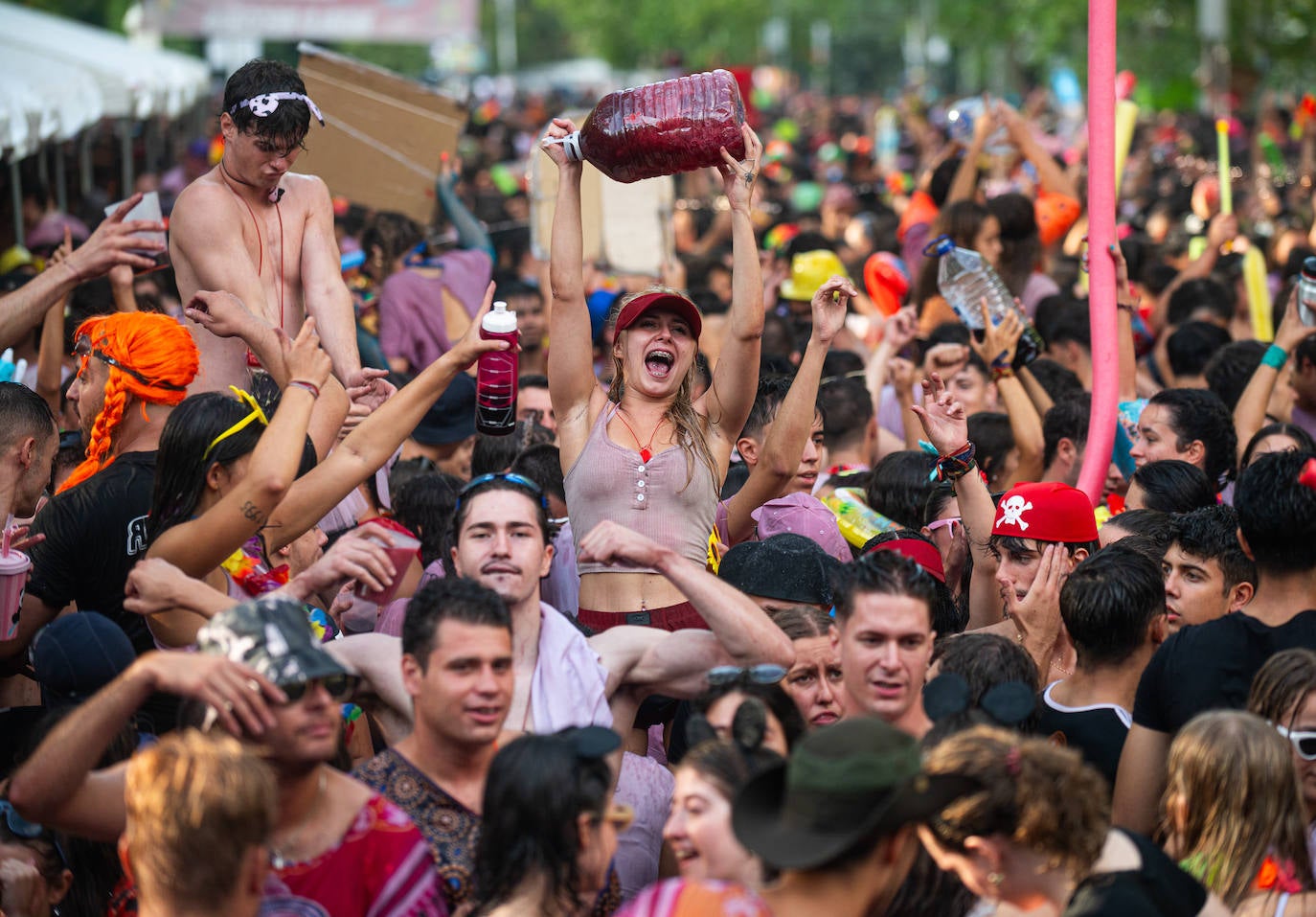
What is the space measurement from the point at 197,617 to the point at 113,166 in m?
13.0

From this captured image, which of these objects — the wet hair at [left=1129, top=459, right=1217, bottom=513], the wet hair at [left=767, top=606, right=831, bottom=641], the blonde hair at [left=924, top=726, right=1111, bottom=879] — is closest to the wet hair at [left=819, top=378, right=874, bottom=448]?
the wet hair at [left=1129, top=459, right=1217, bottom=513]

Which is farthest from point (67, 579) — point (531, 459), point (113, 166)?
point (113, 166)

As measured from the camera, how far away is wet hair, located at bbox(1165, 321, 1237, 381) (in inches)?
348

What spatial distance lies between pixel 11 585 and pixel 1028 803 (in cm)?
275

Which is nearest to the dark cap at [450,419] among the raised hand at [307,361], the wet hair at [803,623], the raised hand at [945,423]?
the raised hand at [945,423]

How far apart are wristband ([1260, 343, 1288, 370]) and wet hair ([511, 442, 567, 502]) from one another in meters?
3.21

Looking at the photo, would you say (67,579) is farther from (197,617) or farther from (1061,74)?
(1061,74)

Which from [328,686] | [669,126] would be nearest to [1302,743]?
[328,686]

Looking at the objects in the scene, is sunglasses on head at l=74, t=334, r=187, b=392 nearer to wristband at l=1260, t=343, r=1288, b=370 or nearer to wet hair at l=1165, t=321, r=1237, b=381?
wristband at l=1260, t=343, r=1288, b=370

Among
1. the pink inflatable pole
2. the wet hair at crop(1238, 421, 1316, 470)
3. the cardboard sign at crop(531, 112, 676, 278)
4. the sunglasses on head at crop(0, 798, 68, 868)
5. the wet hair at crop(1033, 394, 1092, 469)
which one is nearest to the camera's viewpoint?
the sunglasses on head at crop(0, 798, 68, 868)

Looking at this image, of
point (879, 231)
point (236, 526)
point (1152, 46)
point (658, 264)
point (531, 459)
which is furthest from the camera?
point (1152, 46)

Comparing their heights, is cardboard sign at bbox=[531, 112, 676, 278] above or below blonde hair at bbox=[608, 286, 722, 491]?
above

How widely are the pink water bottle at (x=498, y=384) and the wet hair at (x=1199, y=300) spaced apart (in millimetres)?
6024

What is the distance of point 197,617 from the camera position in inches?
171
